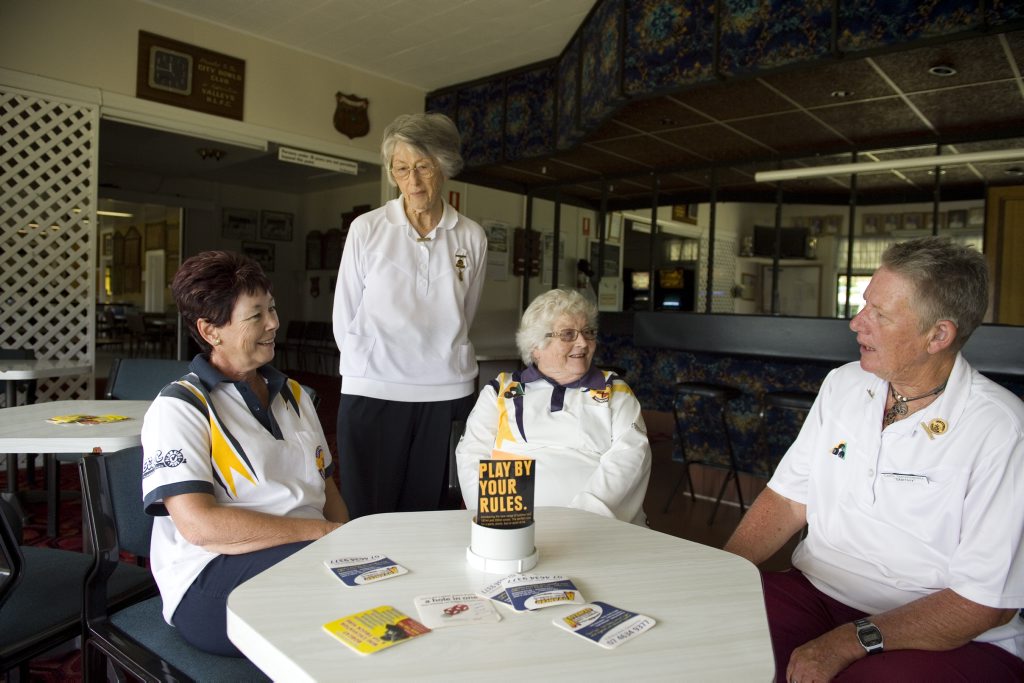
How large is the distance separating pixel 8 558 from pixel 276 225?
10.1 meters

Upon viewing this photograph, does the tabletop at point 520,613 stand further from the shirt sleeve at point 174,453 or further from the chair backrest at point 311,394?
the chair backrest at point 311,394

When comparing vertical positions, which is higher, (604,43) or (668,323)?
(604,43)

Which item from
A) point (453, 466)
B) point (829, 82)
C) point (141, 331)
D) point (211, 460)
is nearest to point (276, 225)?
point (141, 331)

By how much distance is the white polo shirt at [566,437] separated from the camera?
1.89m

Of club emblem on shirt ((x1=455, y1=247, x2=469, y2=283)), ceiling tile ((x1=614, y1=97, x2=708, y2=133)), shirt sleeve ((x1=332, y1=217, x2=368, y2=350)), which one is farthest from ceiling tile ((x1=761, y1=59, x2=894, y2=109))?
shirt sleeve ((x1=332, y1=217, x2=368, y2=350))

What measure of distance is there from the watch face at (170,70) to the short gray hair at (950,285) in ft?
17.3

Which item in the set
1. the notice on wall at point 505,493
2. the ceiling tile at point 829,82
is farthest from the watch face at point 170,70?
the notice on wall at point 505,493

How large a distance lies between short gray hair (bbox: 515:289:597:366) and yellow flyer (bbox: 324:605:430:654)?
4.02 feet

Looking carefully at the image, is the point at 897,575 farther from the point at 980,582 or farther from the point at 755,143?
the point at 755,143

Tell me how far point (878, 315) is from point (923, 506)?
41cm

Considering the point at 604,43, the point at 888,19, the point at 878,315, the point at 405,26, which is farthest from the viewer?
the point at 405,26

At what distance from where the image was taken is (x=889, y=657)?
1.29m

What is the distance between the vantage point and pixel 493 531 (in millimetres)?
1151

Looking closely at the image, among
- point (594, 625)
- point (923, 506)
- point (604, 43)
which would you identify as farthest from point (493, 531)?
point (604, 43)
